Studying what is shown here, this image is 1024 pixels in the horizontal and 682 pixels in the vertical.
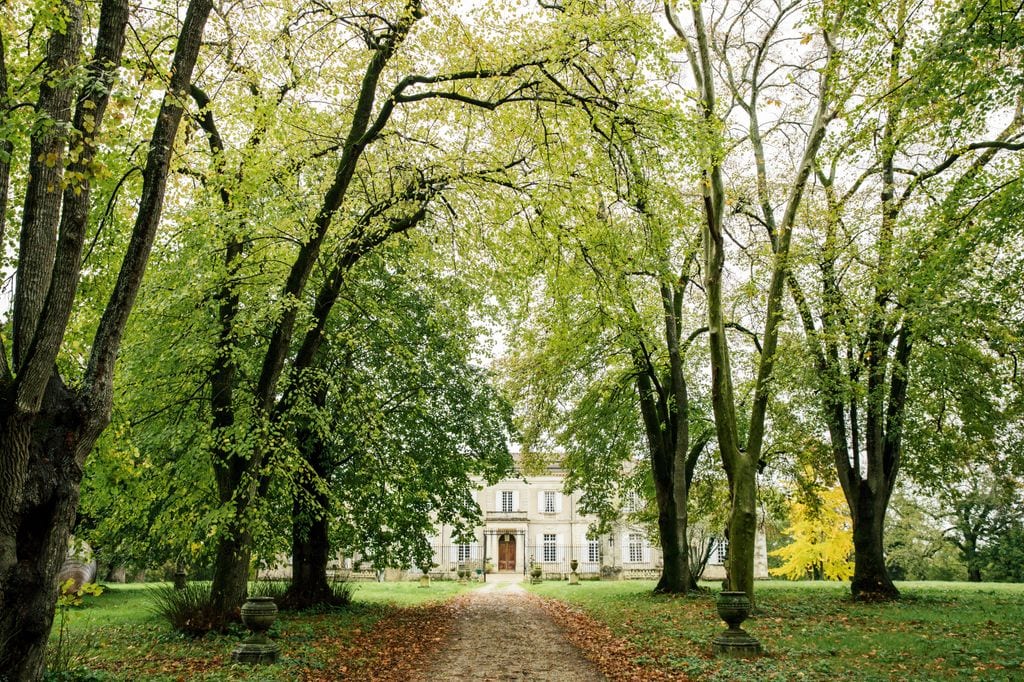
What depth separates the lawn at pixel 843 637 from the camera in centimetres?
734

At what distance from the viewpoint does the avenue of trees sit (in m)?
5.52

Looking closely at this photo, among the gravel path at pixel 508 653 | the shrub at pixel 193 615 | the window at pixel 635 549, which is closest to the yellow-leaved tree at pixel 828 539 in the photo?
the window at pixel 635 549

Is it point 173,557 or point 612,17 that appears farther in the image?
point 173,557

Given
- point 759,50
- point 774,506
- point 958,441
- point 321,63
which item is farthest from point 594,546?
point 321,63

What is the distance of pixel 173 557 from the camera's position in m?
14.8

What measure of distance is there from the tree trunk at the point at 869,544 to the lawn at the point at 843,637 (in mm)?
595

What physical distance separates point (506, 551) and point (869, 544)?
118 feet

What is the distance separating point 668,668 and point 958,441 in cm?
1123

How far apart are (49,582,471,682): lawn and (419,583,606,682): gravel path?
0.89 meters

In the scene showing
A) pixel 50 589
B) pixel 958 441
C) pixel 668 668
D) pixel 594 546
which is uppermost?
pixel 958 441

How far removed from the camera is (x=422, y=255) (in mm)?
12820

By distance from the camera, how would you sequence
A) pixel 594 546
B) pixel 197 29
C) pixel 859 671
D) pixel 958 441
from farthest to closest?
1. pixel 594 546
2. pixel 958 441
3. pixel 859 671
4. pixel 197 29

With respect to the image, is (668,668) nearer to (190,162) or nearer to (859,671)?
(859,671)

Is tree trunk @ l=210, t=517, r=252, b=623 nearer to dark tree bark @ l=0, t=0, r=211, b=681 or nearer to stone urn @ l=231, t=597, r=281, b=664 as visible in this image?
stone urn @ l=231, t=597, r=281, b=664
